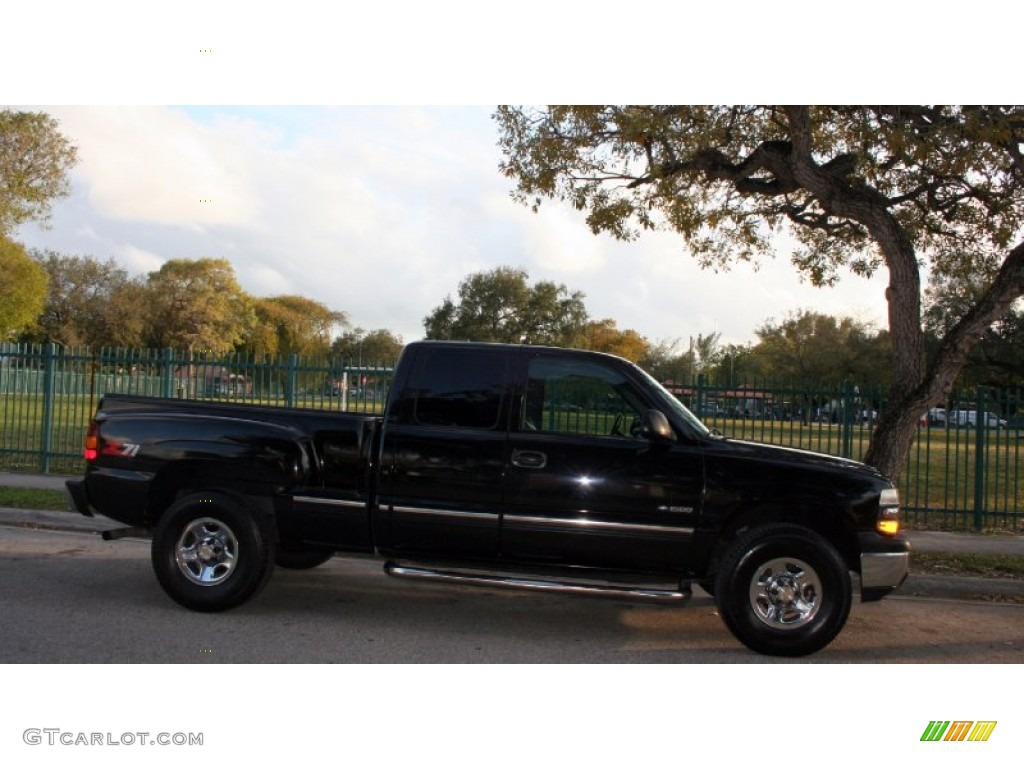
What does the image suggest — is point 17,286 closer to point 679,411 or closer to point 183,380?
point 183,380

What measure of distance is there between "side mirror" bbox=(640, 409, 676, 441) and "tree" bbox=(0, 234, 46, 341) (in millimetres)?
34985

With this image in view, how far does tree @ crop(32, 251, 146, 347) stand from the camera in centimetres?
5316

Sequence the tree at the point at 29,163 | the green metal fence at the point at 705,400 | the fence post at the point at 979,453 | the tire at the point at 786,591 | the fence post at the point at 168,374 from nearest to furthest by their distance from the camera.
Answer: the tire at the point at 786,591
the fence post at the point at 979,453
the green metal fence at the point at 705,400
the fence post at the point at 168,374
the tree at the point at 29,163

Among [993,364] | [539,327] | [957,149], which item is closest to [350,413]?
[957,149]

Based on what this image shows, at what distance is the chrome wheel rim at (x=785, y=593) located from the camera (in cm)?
594

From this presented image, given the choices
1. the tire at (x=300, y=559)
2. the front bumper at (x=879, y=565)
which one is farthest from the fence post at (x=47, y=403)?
the front bumper at (x=879, y=565)

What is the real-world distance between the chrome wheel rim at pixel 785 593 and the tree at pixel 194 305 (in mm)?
56562

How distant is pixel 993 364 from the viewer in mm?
33938

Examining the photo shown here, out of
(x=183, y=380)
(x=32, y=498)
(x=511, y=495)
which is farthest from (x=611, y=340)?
(x=511, y=495)

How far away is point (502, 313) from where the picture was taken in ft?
A: 146

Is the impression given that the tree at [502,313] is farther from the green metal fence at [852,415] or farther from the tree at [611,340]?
the green metal fence at [852,415]

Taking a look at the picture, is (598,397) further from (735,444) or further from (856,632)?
(856,632)

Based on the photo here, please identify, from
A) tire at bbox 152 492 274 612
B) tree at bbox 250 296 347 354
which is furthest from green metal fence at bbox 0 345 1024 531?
tree at bbox 250 296 347 354

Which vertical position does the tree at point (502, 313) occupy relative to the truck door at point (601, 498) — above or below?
above
